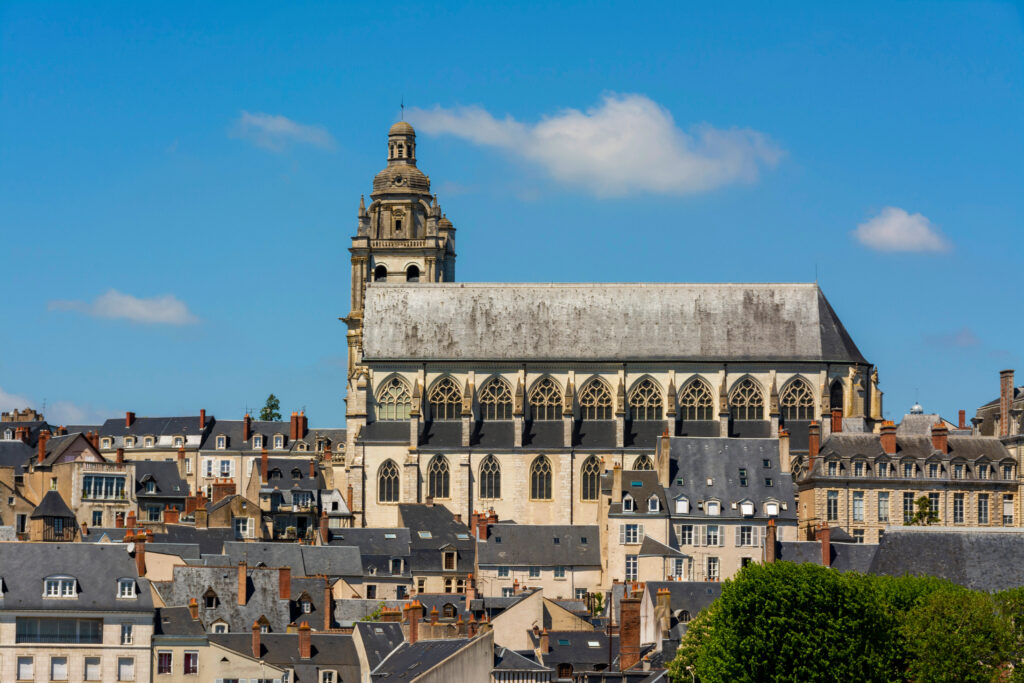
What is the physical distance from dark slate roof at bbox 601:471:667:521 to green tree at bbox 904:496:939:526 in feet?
32.7

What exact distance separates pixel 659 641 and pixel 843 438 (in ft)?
78.9

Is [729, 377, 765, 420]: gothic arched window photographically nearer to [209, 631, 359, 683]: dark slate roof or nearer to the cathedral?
the cathedral

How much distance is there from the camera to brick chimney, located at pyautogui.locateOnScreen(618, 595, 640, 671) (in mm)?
63125

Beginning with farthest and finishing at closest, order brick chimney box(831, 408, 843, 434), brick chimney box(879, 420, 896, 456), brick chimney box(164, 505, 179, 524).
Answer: brick chimney box(831, 408, 843, 434) < brick chimney box(164, 505, 179, 524) < brick chimney box(879, 420, 896, 456)

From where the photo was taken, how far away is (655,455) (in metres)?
96.1

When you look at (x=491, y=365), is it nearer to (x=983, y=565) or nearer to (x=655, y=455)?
(x=655, y=455)

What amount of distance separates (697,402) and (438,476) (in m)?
12.8

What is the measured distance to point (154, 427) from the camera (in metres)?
113

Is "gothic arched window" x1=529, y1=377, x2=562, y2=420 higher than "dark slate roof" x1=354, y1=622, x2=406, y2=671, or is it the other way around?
"gothic arched window" x1=529, y1=377, x2=562, y2=420

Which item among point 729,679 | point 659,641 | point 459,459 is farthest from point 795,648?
point 459,459

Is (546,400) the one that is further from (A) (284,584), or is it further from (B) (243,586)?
(B) (243,586)

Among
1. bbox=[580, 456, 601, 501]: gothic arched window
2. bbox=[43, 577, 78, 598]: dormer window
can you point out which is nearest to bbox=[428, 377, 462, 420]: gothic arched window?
bbox=[580, 456, 601, 501]: gothic arched window

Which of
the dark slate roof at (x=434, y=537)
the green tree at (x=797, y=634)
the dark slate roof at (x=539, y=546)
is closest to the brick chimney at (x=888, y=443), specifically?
the dark slate roof at (x=539, y=546)

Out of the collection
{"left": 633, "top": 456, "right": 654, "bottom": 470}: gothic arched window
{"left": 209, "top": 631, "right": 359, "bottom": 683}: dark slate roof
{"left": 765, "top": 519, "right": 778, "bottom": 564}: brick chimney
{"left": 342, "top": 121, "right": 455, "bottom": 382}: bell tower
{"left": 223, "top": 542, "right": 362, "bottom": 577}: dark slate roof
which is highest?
{"left": 342, "top": 121, "right": 455, "bottom": 382}: bell tower
